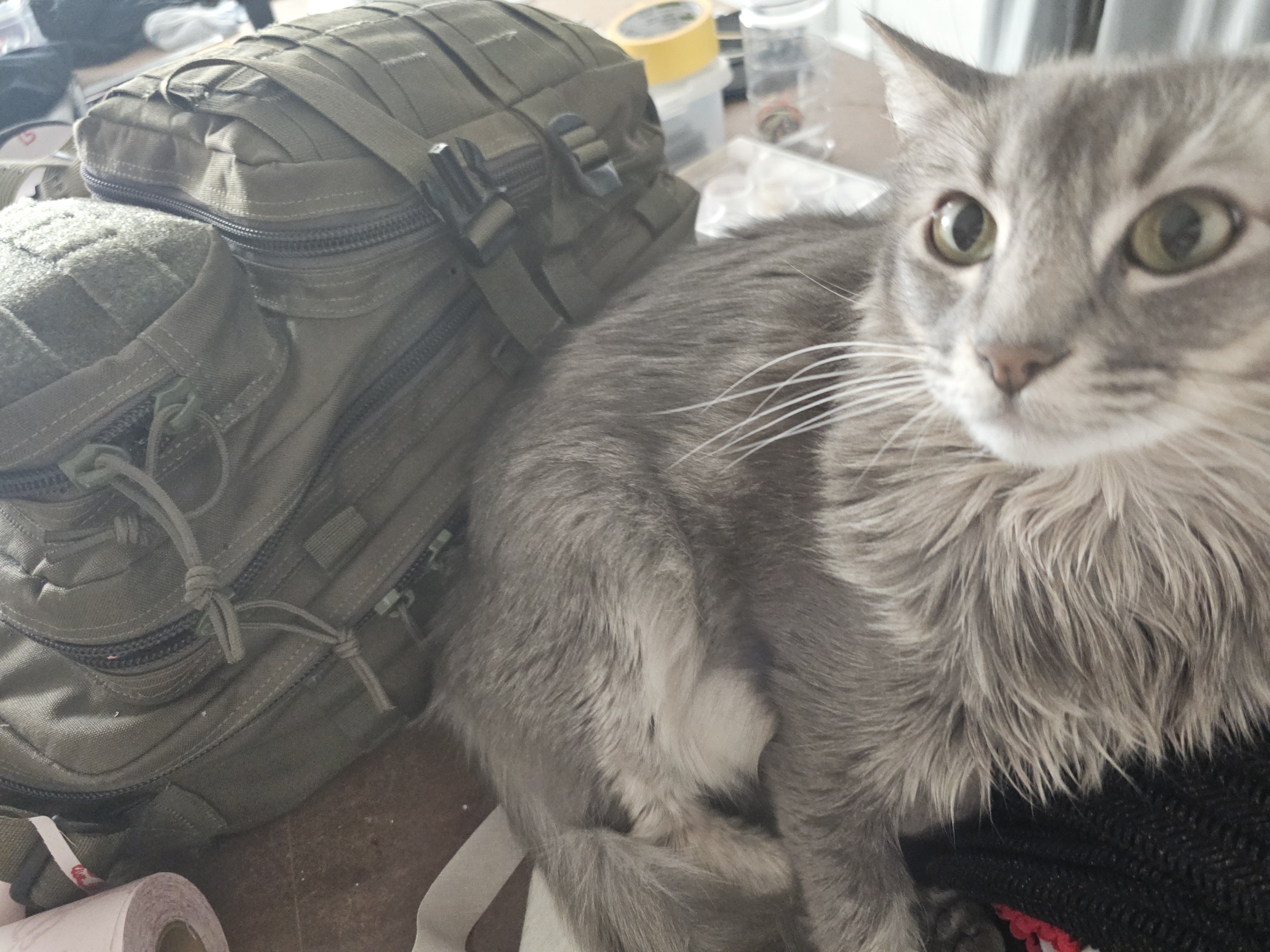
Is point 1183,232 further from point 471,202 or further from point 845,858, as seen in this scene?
point 471,202

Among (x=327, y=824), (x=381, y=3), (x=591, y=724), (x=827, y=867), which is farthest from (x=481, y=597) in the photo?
(x=381, y=3)

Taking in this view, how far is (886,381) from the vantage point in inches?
35.1

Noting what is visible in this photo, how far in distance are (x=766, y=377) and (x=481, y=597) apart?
0.50 meters

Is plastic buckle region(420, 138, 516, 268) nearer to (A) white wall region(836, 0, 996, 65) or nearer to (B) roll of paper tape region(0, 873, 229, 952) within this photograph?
(B) roll of paper tape region(0, 873, 229, 952)

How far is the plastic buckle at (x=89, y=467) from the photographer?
0.94 m

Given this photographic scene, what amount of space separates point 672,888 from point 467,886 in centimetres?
30

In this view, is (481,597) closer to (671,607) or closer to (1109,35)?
(671,607)

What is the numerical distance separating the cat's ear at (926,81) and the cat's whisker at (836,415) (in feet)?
0.97

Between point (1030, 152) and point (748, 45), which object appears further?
point (748, 45)

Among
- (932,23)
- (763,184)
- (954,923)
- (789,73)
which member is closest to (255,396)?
(954,923)

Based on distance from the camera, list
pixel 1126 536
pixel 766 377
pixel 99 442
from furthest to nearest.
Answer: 1. pixel 766 377
2. pixel 99 442
3. pixel 1126 536

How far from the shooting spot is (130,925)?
104 centimetres

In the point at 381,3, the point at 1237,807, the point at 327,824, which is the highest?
the point at 381,3

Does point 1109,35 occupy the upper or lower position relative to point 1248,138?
lower
